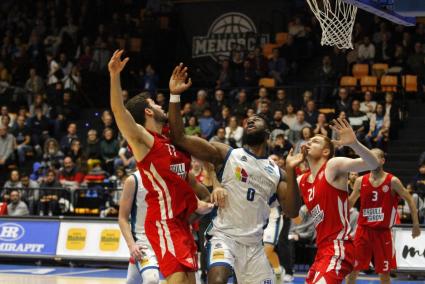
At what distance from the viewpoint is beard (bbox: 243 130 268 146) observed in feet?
24.4

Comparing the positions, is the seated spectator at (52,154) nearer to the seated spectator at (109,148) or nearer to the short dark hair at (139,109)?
the seated spectator at (109,148)

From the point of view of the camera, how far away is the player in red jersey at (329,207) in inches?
326

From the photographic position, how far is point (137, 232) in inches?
289

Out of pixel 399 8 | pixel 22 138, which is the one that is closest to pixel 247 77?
pixel 22 138

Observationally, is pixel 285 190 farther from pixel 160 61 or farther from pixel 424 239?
pixel 160 61

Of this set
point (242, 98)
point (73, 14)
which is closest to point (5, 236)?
point (242, 98)

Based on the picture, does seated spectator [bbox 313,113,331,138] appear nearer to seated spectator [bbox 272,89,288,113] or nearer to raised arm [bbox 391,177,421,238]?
seated spectator [bbox 272,89,288,113]

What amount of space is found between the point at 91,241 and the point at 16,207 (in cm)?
228

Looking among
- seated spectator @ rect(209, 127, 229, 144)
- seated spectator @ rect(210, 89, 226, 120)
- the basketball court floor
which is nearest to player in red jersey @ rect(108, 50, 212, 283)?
the basketball court floor

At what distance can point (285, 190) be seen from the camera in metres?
7.49

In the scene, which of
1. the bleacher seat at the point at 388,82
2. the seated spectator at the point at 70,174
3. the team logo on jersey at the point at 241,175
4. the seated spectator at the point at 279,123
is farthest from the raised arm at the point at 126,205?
the bleacher seat at the point at 388,82

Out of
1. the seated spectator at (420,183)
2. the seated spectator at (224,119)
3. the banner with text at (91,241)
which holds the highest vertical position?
the seated spectator at (224,119)

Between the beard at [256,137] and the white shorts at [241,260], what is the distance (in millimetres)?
844

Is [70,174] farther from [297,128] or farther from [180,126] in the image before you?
[180,126]
